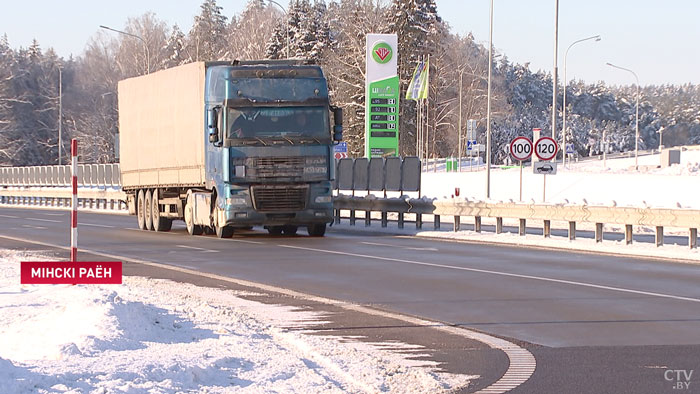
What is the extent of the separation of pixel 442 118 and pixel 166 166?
86078mm

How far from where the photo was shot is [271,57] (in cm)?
11538

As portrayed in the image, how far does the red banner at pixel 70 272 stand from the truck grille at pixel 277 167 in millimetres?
12925

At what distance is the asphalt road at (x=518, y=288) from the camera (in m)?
10.0

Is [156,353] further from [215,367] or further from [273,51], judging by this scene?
[273,51]

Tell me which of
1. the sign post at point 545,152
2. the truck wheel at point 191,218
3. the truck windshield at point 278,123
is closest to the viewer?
the truck windshield at point 278,123

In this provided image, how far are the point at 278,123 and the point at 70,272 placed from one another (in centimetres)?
1539

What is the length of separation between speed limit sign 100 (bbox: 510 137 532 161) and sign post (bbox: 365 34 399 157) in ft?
66.1

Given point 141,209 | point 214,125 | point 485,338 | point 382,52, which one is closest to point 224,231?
point 214,125

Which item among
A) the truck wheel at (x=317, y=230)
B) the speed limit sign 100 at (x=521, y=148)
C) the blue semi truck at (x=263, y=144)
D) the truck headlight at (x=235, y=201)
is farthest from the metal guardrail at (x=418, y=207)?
the truck headlight at (x=235, y=201)

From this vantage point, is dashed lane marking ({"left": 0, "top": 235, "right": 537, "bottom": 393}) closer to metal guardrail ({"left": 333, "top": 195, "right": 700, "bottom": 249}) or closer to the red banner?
the red banner

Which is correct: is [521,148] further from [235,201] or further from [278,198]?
[235,201]

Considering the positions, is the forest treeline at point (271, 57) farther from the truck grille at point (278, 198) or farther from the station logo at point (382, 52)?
the truck grille at point (278, 198)

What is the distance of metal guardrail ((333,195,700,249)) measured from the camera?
24.2m

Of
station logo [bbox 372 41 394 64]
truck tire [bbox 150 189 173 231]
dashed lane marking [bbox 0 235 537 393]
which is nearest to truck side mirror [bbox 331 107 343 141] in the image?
truck tire [bbox 150 189 173 231]
